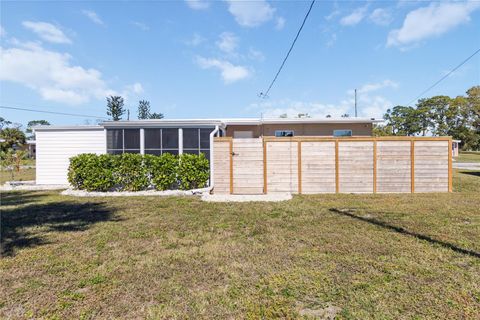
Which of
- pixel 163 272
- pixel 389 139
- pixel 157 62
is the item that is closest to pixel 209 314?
→ pixel 163 272

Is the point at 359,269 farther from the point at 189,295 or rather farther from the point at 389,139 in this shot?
the point at 389,139

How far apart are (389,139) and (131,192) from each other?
30.5ft

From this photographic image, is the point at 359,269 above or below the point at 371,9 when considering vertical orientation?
below

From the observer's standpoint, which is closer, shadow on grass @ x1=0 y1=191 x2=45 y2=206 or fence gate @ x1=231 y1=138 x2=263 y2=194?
shadow on grass @ x1=0 y1=191 x2=45 y2=206

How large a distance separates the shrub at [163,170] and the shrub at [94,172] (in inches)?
55.3

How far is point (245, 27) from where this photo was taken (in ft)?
36.5

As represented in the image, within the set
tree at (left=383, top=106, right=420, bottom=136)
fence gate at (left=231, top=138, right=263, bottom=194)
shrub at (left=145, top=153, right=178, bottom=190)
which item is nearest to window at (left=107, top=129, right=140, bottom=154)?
shrub at (left=145, top=153, right=178, bottom=190)

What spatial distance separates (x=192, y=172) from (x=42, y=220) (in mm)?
4631

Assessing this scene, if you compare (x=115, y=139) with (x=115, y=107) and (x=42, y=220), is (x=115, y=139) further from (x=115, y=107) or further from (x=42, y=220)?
(x=115, y=107)

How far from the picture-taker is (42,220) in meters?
5.52

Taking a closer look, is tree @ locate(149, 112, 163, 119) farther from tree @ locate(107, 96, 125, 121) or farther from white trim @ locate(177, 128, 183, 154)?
white trim @ locate(177, 128, 183, 154)

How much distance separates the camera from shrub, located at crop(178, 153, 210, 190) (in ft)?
30.3

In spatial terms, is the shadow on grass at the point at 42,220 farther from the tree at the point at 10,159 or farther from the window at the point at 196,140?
the tree at the point at 10,159

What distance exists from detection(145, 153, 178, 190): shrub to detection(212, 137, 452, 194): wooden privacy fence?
63.3 inches
